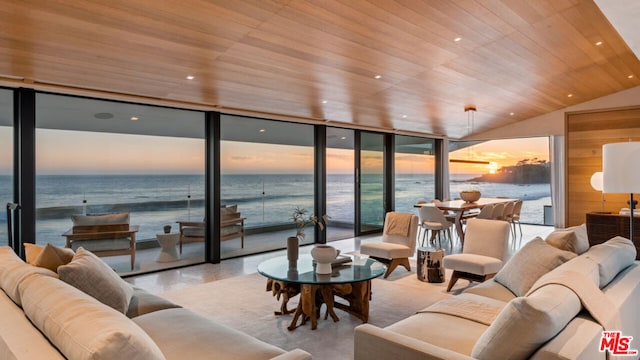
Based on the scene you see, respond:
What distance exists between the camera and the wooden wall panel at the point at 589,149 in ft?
26.3

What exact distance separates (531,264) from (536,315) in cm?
147

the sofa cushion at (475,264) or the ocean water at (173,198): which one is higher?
the ocean water at (173,198)

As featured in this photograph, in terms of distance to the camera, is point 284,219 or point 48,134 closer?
point 48,134

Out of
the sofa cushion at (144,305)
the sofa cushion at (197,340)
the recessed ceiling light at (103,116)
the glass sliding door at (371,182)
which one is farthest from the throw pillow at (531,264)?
the glass sliding door at (371,182)

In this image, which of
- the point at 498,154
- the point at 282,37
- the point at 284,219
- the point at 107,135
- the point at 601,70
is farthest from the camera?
the point at 498,154

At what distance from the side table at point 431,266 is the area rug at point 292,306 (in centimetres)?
9

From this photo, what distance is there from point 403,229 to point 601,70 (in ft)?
15.3

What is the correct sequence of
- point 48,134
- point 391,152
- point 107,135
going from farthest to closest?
point 391,152, point 107,135, point 48,134

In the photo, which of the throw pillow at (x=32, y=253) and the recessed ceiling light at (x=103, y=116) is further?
the recessed ceiling light at (x=103, y=116)

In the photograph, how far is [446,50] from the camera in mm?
4785

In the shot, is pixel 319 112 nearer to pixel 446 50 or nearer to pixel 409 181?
pixel 446 50

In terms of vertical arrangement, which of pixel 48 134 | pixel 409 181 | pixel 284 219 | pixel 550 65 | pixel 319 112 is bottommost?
pixel 284 219

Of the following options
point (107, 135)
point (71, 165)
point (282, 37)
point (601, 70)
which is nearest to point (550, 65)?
point (601, 70)

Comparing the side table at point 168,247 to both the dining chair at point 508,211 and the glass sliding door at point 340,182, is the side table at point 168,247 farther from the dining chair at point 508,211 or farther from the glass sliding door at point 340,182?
the dining chair at point 508,211
